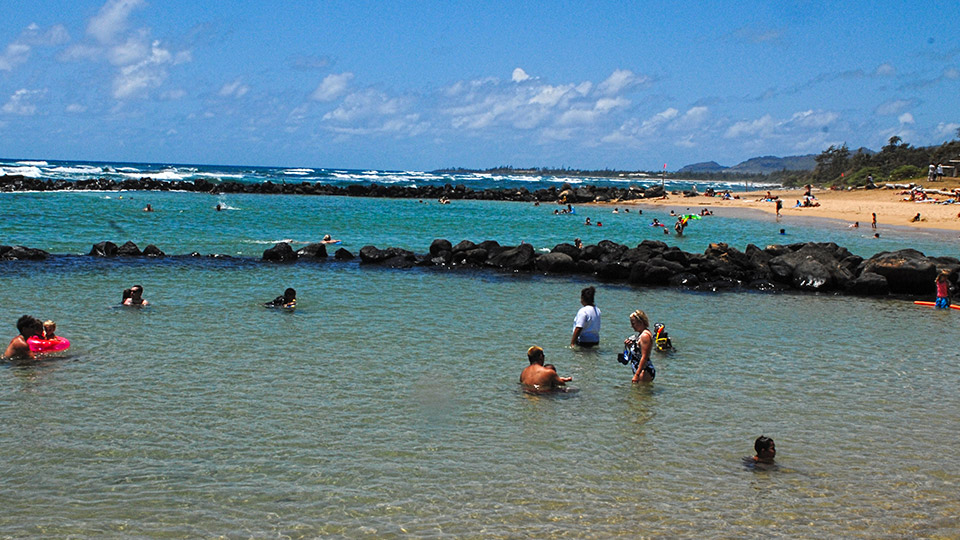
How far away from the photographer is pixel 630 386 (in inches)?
486

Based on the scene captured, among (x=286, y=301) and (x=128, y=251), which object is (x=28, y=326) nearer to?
(x=286, y=301)

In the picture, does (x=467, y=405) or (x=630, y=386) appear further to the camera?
(x=630, y=386)

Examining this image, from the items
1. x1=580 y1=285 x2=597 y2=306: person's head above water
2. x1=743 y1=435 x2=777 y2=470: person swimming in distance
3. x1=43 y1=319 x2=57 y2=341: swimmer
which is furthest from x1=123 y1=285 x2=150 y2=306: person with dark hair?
x1=743 y1=435 x2=777 y2=470: person swimming in distance

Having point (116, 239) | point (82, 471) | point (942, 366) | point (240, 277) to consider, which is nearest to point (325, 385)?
point (82, 471)

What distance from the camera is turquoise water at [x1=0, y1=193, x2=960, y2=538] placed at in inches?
306

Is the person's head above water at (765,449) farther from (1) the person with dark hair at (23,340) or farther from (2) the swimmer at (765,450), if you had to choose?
(1) the person with dark hair at (23,340)

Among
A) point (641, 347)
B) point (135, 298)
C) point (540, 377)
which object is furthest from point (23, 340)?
point (641, 347)

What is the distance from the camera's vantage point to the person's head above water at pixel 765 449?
9070 mm

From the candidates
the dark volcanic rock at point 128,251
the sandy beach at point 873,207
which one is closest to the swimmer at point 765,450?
the dark volcanic rock at point 128,251

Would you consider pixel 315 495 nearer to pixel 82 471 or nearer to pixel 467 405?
pixel 82 471

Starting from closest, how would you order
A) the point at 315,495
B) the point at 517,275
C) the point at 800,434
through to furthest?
the point at 315,495 < the point at 800,434 < the point at 517,275

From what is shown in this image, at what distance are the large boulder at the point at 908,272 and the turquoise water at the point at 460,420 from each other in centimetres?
218

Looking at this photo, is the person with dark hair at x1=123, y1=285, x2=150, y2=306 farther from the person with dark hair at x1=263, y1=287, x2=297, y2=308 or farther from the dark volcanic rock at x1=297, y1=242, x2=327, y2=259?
the dark volcanic rock at x1=297, y1=242, x2=327, y2=259

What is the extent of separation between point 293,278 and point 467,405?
14.0 m
